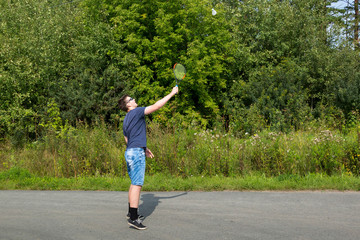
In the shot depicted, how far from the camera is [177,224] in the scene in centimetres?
575

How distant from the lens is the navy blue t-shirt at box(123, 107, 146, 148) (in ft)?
19.3

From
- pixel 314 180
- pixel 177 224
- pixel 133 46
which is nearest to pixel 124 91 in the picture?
→ pixel 133 46

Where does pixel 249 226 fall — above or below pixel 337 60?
below

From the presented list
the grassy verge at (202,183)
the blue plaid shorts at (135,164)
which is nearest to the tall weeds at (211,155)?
the grassy verge at (202,183)

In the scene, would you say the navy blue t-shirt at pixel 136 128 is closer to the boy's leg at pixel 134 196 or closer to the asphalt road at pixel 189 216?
the boy's leg at pixel 134 196

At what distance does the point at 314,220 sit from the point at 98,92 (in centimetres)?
1678

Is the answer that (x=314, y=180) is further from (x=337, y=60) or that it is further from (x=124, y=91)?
(x=337, y=60)

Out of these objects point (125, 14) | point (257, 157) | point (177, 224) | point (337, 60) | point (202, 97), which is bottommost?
point (177, 224)

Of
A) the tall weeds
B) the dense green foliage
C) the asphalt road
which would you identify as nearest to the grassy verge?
the asphalt road

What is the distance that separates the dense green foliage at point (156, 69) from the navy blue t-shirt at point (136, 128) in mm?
12860

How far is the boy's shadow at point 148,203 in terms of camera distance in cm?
662

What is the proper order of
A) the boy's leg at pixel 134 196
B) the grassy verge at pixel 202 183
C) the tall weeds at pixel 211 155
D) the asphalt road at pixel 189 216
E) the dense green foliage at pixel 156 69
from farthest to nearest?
the dense green foliage at pixel 156 69
the tall weeds at pixel 211 155
the grassy verge at pixel 202 183
the boy's leg at pixel 134 196
the asphalt road at pixel 189 216

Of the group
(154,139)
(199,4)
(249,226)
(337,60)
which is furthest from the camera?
(337,60)

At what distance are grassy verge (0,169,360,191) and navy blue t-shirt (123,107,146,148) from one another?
3.01 m
